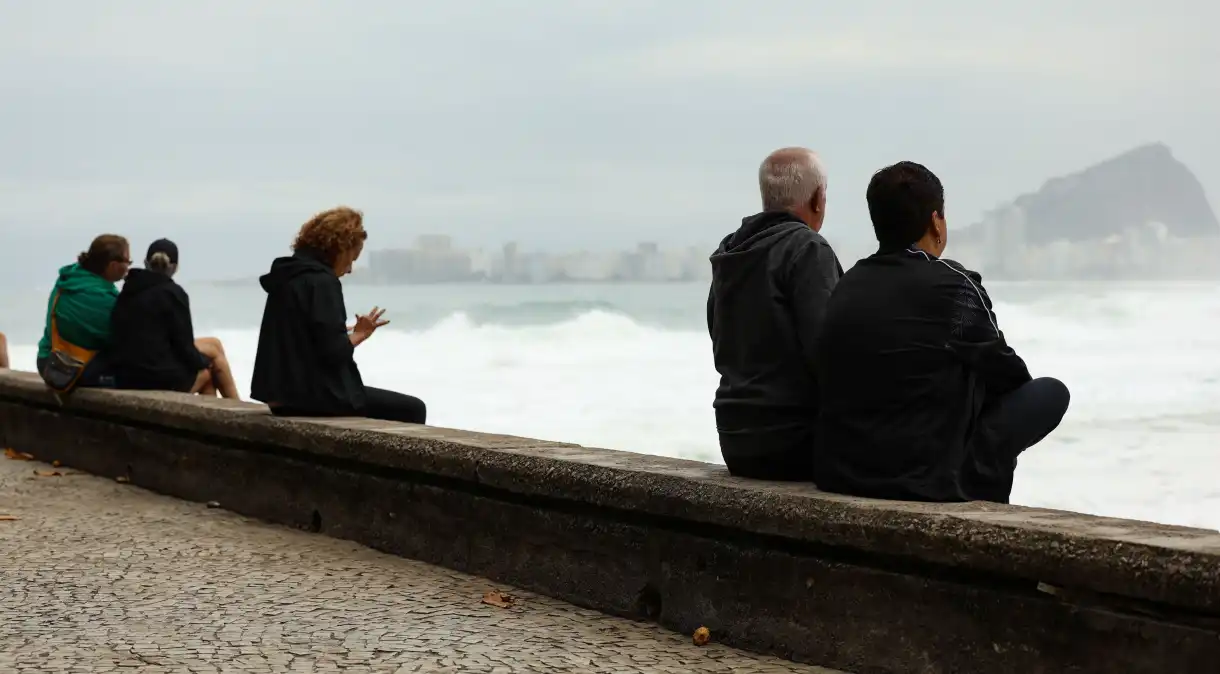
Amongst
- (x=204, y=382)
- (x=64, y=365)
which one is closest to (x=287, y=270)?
(x=64, y=365)

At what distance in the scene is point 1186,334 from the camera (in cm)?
3506

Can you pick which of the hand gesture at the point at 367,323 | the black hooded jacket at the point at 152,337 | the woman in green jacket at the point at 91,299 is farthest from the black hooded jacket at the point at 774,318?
the woman in green jacket at the point at 91,299

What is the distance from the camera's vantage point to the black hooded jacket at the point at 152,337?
30.5 ft

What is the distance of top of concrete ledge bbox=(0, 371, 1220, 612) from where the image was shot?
335 cm

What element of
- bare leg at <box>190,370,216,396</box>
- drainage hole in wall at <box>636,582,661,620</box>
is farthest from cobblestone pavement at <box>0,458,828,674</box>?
bare leg at <box>190,370,216,396</box>

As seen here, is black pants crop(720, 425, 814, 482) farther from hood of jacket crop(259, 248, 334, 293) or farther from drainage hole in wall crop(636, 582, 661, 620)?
hood of jacket crop(259, 248, 334, 293)

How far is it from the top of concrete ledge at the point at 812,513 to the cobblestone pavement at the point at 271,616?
42 centimetres

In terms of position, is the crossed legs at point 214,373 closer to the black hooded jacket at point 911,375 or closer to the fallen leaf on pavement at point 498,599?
the fallen leaf on pavement at point 498,599

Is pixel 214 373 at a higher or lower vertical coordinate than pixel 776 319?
lower

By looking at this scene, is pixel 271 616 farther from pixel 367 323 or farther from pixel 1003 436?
pixel 367 323

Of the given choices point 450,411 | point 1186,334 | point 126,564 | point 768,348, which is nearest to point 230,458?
point 126,564

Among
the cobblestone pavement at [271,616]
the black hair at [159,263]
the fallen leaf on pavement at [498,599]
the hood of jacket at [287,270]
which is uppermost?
the black hair at [159,263]

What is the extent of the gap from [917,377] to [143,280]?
6.60 meters

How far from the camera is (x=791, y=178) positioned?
4766 millimetres
